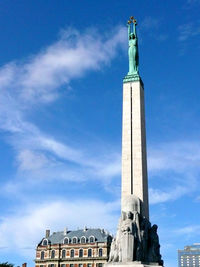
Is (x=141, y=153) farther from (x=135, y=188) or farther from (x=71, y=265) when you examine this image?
(x=71, y=265)

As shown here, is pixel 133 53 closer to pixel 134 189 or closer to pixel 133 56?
pixel 133 56

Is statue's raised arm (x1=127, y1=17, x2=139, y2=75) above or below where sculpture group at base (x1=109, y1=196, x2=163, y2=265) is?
above

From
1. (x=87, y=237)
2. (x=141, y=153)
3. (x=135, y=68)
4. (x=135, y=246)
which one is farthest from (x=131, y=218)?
(x=87, y=237)

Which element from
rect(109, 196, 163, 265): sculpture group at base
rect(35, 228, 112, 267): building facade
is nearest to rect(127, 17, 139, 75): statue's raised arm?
rect(109, 196, 163, 265): sculpture group at base

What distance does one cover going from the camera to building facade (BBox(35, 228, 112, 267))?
7725cm

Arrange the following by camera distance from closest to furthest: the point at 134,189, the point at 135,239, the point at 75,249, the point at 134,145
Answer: the point at 135,239 < the point at 134,189 < the point at 134,145 < the point at 75,249

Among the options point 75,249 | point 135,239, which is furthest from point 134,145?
point 75,249

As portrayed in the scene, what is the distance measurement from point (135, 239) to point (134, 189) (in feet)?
17.9

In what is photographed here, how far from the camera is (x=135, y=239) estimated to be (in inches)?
1197

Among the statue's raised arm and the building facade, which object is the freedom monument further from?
the building facade

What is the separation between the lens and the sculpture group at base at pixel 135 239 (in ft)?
98.1

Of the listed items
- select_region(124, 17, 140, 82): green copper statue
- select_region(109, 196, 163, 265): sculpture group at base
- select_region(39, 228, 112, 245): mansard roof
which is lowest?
select_region(109, 196, 163, 265): sculpture group at base

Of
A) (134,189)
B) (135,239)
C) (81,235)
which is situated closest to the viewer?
(135,239)

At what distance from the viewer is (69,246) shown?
265 feet
